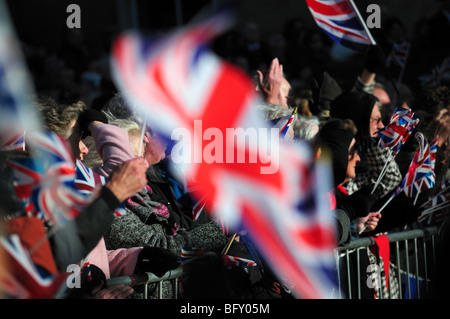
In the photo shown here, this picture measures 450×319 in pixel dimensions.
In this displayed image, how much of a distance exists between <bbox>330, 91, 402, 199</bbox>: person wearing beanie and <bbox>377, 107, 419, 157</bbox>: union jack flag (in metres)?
0.06

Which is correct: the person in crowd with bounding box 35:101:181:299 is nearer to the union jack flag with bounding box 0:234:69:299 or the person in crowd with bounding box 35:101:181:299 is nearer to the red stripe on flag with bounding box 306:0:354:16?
the union jack flag with bounding box 0:234:69:299

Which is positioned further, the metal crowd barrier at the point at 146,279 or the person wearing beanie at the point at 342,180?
the person wearing beanie at the point at 342,180

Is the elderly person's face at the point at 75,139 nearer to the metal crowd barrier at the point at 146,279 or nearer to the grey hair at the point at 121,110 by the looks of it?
the metal crowd barrier at the point at 146,279

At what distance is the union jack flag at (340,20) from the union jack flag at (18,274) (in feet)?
11.7

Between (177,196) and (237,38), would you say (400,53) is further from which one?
(177,196)

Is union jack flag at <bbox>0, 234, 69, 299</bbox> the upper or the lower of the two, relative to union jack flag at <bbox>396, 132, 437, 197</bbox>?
lower

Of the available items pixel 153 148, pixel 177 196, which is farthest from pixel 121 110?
pixel 177 196

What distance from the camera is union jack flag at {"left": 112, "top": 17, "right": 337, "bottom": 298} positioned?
3.55m

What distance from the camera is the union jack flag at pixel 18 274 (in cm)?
277

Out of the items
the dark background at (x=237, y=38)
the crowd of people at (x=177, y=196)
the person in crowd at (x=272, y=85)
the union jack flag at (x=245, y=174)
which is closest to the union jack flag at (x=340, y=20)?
the crowd of people at (x=177, y=196)

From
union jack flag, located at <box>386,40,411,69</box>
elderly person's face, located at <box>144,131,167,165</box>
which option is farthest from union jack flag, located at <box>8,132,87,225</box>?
union jack flag, located at <box>386,40,411,69</box>

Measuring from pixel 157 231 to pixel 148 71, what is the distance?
A: 0.80m

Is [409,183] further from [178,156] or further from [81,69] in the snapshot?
[81,69]
